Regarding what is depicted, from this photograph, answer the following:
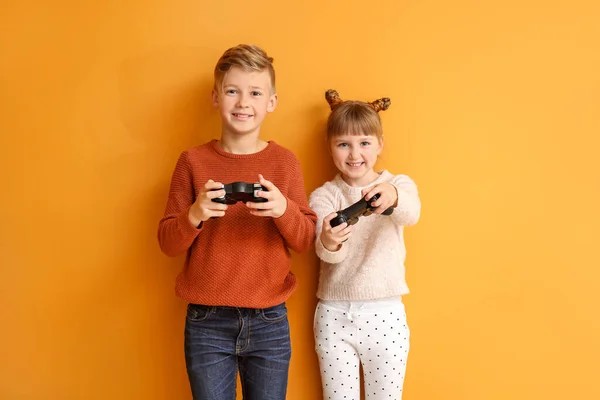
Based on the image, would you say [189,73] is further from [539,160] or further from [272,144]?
[539,160]

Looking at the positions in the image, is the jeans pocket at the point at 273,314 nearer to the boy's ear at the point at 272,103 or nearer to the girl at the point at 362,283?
the girl at the point at 362,283

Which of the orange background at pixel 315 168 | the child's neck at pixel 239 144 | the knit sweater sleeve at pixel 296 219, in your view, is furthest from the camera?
the orange background at pixel 315 168

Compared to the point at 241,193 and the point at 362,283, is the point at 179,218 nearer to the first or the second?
the point at 241,193

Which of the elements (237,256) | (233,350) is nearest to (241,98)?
(237,256)

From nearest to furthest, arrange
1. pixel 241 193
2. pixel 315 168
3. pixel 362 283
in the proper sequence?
pixel 241 193
pixel 362 283
pixel 315 168

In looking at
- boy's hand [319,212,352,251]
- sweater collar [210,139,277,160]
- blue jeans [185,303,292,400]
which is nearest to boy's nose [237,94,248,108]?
sweater collar [210,139,277,160]

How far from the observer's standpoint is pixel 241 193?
1.09 meters

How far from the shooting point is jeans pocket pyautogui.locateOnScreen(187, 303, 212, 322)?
124cm

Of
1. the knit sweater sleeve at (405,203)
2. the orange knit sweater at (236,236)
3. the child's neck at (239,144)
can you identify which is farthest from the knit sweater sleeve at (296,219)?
the knit sweater sleeve at (405,203)

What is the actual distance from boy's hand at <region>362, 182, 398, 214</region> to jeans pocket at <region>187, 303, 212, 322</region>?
463 millimetres

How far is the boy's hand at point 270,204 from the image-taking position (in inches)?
43.3

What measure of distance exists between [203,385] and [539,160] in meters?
1.09

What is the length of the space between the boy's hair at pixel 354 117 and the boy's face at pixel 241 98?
204 mm

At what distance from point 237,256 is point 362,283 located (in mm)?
325
